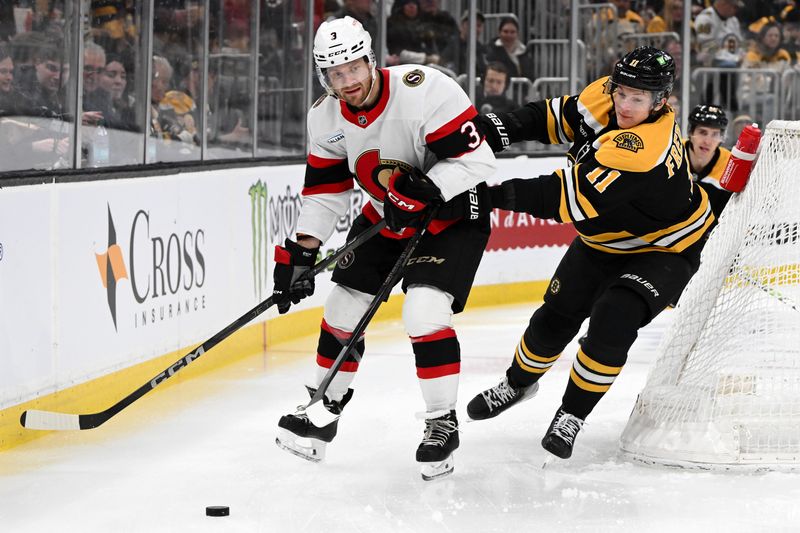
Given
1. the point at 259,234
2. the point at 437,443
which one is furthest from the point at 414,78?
the point at 259,234

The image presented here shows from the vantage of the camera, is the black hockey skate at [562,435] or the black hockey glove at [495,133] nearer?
the black hockey skate at [562,435]

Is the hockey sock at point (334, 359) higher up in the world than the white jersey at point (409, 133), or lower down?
lower down

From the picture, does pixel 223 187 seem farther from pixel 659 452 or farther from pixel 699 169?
pixel 659 452

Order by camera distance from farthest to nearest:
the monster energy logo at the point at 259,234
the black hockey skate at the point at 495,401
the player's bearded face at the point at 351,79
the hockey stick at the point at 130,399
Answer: the monster energy logo at the point at 259,234
the black hockey skate at the point at 495,401
the hockey stick at the point at 130,399
the player's bearded face at the point at 351,79

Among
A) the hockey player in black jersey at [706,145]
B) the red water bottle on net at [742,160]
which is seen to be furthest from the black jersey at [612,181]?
the hockey player in black jersey at [706,145]

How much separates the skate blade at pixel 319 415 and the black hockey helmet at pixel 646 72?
1.10 meters

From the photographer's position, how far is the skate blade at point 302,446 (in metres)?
3.18

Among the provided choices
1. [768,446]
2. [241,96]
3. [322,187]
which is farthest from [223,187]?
[768,446]

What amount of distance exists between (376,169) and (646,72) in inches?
27.5

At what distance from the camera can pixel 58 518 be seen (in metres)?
2.80

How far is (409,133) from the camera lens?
301 cm

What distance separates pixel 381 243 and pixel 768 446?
1.11m

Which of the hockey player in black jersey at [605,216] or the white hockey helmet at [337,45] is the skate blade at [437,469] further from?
the white hockey helmet at [337,45]

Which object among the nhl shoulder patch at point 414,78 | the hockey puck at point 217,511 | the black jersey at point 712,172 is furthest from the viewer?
the black jersey at point 712,172
